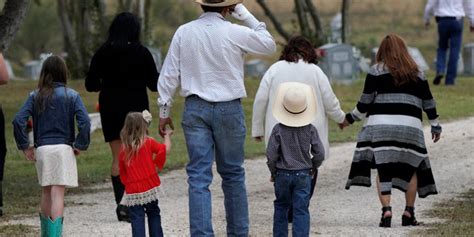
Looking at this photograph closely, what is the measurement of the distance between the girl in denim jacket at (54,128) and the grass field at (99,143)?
2384 mm

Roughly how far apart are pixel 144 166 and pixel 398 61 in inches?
91.5

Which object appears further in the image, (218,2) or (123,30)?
(123,30)

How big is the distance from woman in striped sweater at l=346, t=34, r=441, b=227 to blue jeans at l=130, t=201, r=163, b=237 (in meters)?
1.94

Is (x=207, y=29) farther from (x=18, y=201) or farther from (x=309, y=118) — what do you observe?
(x=18, y=201)

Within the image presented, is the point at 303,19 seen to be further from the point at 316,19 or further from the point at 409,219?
the point at 409,219

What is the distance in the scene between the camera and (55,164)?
9.94m

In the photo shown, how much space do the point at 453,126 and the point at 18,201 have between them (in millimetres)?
7381

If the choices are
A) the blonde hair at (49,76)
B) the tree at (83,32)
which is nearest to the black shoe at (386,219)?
the blonde hair at (49,76)

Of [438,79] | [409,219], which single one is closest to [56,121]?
[409,219]

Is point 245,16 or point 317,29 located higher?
point 245,16

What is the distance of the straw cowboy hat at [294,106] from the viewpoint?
9.30 meters

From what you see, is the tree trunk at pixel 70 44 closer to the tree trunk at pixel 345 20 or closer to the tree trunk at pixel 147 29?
the tree trunk at pixel 147 29

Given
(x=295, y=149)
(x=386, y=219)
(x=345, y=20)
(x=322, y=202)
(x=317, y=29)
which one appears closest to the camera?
(x=295, y=149)

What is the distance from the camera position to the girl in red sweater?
31.0 ft
